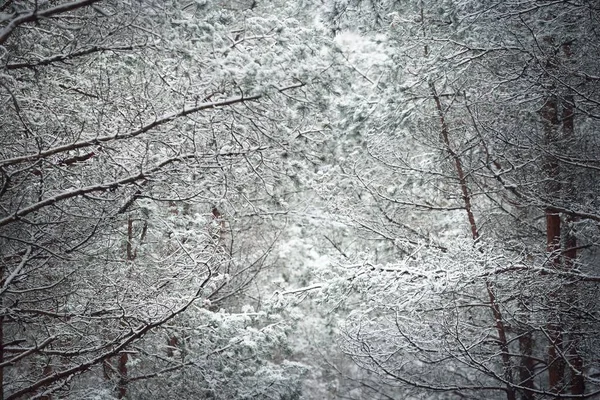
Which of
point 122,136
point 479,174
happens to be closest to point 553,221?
A: point 479,174

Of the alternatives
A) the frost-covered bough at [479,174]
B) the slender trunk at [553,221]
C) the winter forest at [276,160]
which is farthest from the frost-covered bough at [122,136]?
Result: the slender trunk at [553,221]

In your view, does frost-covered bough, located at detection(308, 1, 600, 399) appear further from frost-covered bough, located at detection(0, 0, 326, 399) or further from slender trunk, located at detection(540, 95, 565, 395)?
frost-covered bough, located at detection(0, 0, 326, 399)

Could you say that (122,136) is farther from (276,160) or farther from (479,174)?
(479,174)

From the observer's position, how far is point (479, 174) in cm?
528

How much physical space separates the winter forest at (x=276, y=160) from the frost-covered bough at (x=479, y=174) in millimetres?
35

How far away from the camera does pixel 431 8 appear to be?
20.0 ft

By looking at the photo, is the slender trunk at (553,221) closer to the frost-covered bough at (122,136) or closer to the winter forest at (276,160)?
the winter forest at (276,160)

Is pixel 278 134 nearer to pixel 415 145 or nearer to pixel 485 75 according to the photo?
pixel 485 75

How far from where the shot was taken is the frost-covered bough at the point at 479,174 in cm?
501

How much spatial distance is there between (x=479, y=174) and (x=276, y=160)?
2.12 meters

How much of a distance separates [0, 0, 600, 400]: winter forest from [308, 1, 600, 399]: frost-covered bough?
35mm

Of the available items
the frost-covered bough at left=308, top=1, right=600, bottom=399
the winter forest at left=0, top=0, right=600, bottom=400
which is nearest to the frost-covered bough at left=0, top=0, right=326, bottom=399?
Result: the winter forest at left=0, top=0, right=600, bottom=400

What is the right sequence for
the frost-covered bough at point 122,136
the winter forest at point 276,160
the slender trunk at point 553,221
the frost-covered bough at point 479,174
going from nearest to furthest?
the frost-covered bough at point 122,136, the winter forest at point 276,160, the frost-covered bough at point 479,174, the slender trunk at point 553,221

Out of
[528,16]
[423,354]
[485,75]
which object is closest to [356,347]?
[423,354]
